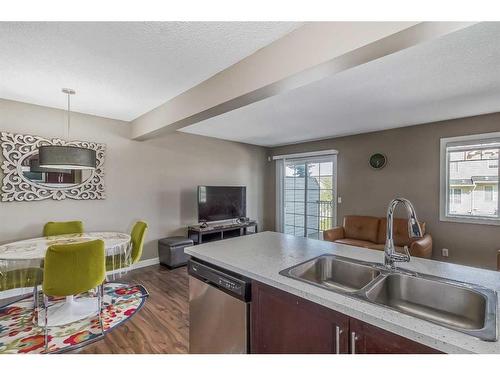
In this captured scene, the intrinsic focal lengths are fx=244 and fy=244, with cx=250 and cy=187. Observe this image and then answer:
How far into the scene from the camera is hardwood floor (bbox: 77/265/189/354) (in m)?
2.01

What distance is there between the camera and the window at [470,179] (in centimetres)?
352

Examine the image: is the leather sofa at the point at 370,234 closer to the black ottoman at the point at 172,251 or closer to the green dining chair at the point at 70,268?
the black ottoman at the point at 172,251

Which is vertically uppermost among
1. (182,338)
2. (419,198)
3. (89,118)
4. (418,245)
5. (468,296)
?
(89,118)

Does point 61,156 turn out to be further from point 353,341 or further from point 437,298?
point 437,298

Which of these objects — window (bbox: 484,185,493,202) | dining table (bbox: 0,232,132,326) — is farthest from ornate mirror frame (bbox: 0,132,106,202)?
window (bbox: 484,185,493,202)

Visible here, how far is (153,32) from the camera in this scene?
68.2 inches

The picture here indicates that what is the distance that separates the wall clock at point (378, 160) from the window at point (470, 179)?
2.80 ft

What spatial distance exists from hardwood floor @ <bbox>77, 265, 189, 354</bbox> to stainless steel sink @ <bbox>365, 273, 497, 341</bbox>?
1647 mm

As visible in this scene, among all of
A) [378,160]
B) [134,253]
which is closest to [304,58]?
[134,253]

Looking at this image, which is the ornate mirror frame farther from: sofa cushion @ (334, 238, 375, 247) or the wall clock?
the wall clock

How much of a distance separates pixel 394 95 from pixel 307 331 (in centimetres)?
282

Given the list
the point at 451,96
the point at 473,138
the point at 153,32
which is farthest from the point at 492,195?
the point at 153,32

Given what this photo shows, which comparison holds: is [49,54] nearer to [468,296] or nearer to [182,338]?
[182,338]
